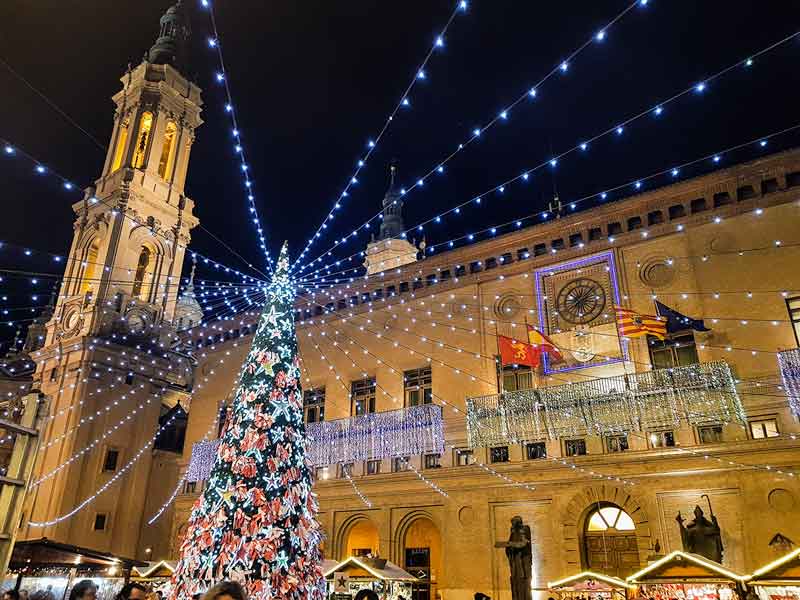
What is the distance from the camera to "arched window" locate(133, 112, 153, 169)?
1321 inches

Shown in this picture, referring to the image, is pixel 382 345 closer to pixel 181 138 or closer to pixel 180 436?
pixel 180 436

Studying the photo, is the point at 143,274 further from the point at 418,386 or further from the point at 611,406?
the point at 611,406

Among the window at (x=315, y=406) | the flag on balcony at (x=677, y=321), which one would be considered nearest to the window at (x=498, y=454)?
the flag on balcony at (x=677, y=321)

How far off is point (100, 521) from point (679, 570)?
2546 cm

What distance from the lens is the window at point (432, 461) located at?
1983 centimetres

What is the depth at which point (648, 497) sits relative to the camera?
15875 millimetres

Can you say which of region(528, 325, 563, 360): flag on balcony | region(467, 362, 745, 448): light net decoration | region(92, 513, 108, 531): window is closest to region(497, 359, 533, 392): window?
region(467, 362, 745, 448): light net decoration

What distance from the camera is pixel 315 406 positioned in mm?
23703

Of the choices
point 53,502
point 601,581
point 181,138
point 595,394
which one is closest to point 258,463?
point 601,581

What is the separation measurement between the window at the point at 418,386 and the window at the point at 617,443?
6154mm

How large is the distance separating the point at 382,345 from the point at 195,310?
3766 centimetres

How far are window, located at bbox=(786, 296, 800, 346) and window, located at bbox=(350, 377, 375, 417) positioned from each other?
1339cm

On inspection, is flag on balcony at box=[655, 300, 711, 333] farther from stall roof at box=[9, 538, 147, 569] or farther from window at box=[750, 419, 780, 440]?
stall roof at box=[9, 538, 147, 569]

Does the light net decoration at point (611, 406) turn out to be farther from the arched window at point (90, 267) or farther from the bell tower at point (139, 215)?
the arched window at point (90, 267)
